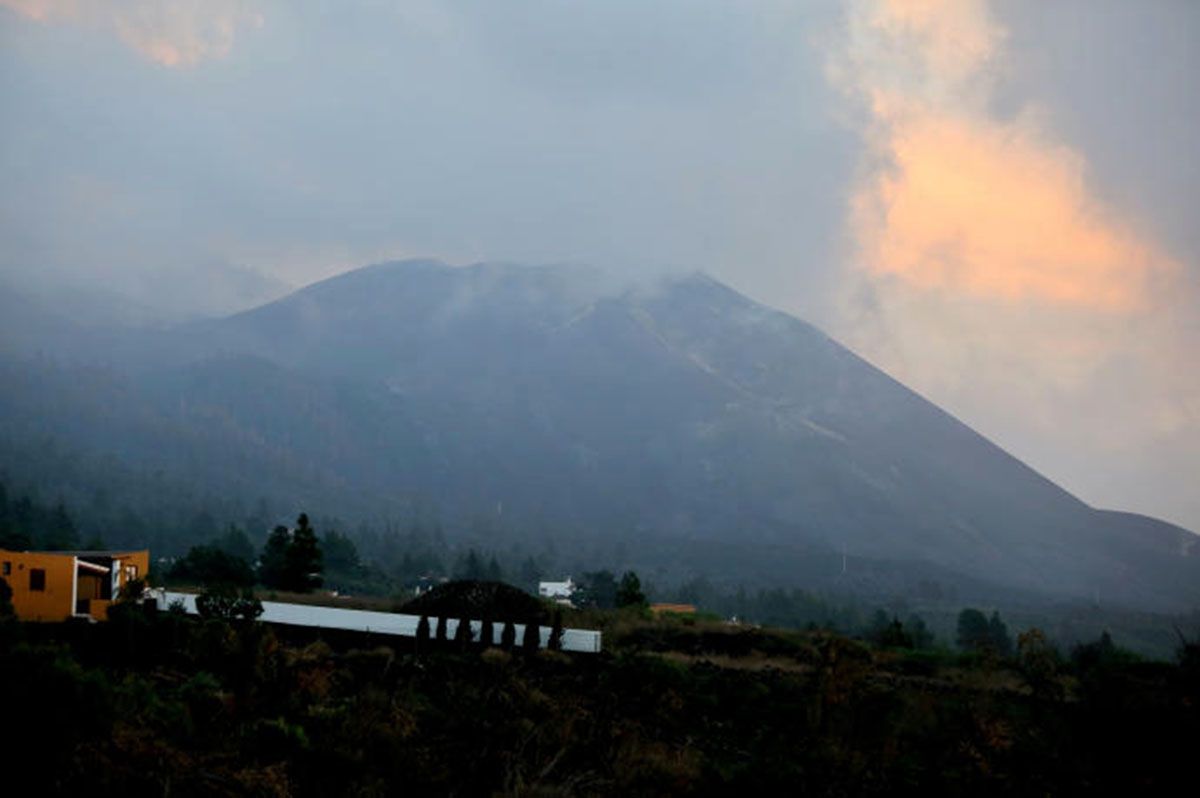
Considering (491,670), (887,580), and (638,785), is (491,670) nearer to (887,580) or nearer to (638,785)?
(638,785)

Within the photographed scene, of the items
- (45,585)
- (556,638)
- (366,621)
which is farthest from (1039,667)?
(45,585)

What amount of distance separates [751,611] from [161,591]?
77.9m

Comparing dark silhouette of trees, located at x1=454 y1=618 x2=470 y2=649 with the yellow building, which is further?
the yellow building

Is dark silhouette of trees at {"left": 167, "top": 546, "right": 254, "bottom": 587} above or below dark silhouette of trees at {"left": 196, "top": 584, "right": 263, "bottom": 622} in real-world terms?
below

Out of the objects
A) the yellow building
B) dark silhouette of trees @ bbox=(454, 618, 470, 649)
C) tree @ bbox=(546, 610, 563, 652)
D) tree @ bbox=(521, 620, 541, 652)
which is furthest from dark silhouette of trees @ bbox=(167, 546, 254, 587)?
tree @ bbox=(521, 620, 541, 652)

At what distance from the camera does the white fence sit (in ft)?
102

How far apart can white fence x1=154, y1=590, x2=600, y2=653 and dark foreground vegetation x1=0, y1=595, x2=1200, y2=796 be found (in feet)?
26.0

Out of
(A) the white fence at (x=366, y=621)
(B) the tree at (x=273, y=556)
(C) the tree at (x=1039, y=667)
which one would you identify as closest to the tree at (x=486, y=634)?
(A) the white fence at (x=366, y=621)

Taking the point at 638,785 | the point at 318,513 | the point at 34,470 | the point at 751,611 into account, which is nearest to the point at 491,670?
the point at 638,785

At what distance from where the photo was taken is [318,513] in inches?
7200

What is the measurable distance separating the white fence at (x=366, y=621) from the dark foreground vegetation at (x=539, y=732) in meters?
7.93

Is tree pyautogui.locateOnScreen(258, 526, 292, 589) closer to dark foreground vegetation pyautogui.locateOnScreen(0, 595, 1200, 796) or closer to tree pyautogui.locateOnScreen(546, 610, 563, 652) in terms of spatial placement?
tree pyautogui.locateOnScreen(546, 610, 563, 652)

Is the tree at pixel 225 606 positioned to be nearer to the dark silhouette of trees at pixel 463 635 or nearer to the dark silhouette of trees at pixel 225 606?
the dark silhouette of trees at pixel 225 606

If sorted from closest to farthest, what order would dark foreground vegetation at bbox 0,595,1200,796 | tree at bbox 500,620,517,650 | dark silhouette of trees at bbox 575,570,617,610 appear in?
dark foreground vegetation at bbox 0,595,1200,796 < tree at bbox 500,620,517,650 < dark silhouette of trees at bbox 575,570,617,610
